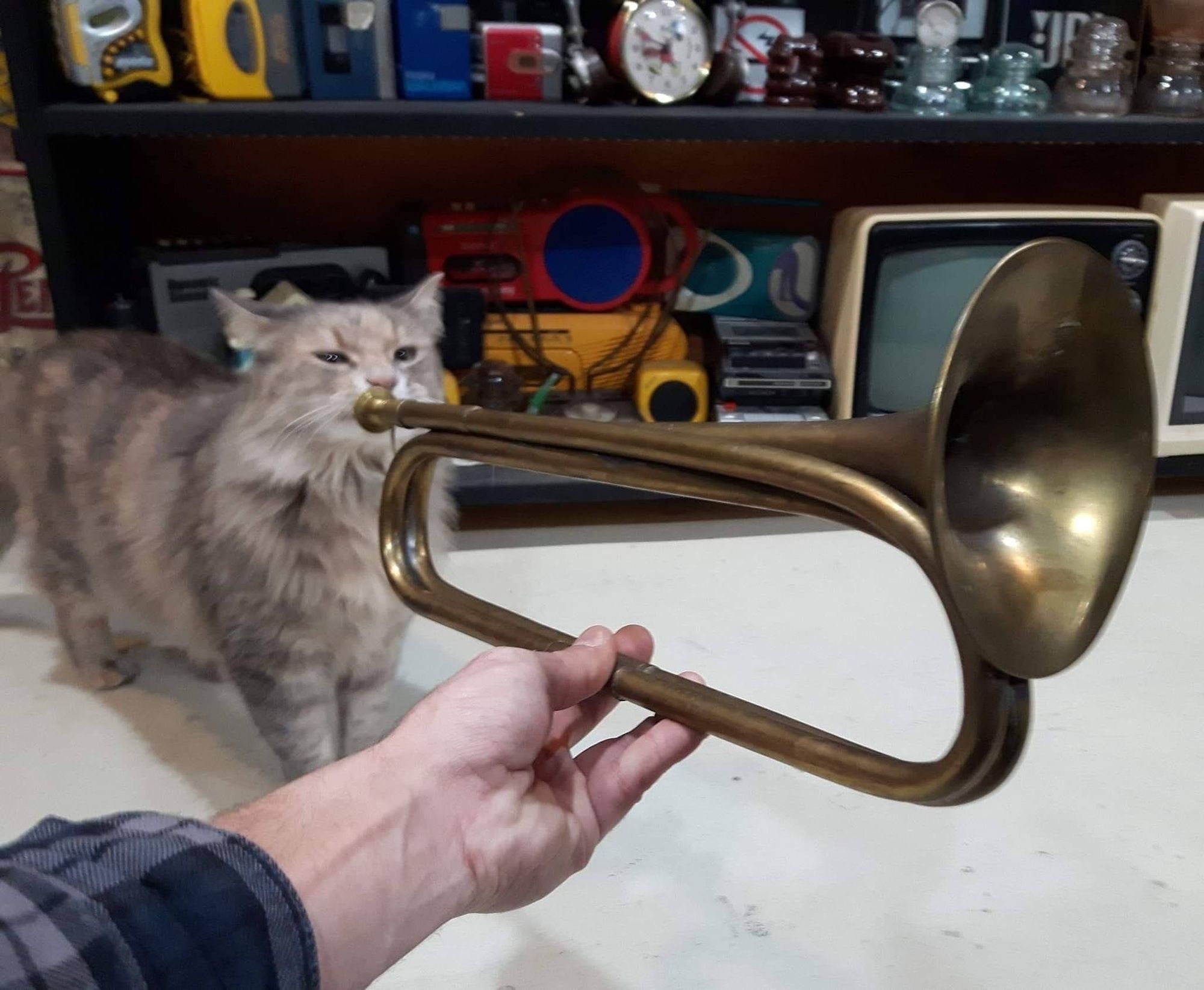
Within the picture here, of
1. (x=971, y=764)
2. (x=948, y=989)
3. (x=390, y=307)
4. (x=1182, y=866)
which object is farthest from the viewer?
(x=390, y=307)

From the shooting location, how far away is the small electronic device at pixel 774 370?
5.04ft

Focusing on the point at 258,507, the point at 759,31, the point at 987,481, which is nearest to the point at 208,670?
the point at 258,507

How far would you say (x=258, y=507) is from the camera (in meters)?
0.92

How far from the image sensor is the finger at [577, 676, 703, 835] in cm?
71

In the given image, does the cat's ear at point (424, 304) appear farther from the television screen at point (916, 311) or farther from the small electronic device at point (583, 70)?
the television screen at point (916, 311)

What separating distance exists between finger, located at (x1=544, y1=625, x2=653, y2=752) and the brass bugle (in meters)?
0.09

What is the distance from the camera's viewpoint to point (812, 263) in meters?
1.61

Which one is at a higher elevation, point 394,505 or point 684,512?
point 394,505

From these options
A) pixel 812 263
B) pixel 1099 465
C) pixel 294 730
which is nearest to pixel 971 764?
pixel 1099 465

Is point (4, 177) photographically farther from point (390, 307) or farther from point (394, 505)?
point (394, 505)

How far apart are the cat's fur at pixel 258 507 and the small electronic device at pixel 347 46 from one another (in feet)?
1.64

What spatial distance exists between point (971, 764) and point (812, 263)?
4.01ft

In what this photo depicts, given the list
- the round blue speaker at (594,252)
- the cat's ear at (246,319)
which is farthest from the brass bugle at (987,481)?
the round blue speaker at (594,252)

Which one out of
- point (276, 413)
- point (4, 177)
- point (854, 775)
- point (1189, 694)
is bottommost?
point (1189, 694)
